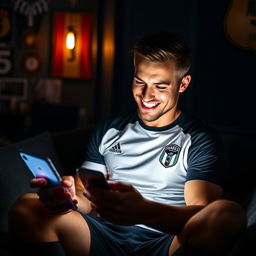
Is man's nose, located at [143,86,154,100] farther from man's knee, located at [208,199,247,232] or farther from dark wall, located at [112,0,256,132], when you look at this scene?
dark wall, located at [112,0,256,132]

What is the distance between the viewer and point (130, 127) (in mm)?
2176

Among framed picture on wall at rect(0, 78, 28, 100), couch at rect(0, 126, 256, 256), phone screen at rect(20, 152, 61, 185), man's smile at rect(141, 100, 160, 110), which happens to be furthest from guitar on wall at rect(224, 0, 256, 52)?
framed picture on wall at rect(0, 78, 28, 100)

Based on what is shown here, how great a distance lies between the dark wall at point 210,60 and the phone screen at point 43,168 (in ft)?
6.73

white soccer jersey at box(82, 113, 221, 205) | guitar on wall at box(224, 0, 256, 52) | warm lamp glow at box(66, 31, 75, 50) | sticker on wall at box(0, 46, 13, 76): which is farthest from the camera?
sticker on wall at box(0, 46, 13, 76)

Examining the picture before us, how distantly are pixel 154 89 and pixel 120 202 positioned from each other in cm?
60

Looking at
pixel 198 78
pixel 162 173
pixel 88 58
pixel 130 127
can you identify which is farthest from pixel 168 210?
pixel 88 58

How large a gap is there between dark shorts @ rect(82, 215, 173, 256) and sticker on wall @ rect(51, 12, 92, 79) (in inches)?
132

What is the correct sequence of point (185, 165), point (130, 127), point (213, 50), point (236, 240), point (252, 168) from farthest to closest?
1. point (213, 50)
2. point (252, 168)
3. point (130, 127)
4. point (185, 165)
5. point (236, 240)

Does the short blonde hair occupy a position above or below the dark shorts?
above

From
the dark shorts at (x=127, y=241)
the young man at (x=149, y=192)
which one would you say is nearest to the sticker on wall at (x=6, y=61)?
the young man at (x=149, y=192)

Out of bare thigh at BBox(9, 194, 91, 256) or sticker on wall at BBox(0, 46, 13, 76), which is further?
sticker on wall at BBox(0, 46, 13, 76)

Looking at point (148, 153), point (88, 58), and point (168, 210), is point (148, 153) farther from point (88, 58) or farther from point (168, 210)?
point (88, 58)

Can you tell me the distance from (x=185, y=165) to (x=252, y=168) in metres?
1.06

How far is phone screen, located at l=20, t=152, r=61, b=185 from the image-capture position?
1.53 m
